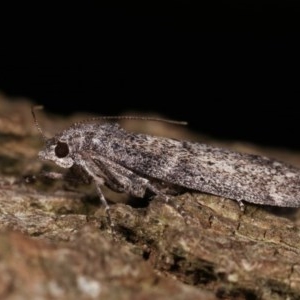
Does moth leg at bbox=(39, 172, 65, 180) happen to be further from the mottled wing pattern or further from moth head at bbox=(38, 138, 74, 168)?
the mottled wing pattern

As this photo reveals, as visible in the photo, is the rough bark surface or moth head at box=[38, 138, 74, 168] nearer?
the rough bark surface

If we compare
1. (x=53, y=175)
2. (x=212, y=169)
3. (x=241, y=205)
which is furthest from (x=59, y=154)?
(x=241, y=205)

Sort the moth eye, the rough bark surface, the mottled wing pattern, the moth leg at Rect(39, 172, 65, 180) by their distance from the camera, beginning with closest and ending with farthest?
1. the rough bark surface
2. the mottled wing pattern
3. the moth leg at Rect(39, 172, 65, 180)
4. the moth eye

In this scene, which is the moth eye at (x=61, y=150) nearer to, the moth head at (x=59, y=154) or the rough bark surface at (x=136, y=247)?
the moth head at (x=59, y=154)

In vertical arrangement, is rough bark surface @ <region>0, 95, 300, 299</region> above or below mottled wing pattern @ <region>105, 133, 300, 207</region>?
below

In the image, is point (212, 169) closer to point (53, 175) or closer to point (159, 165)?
point (159, 165)

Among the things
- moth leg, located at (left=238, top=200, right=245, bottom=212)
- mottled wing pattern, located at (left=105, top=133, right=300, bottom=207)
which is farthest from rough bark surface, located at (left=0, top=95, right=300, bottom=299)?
mottled wing pattern, located at (left=105, top=133, right=300, bottom=207)

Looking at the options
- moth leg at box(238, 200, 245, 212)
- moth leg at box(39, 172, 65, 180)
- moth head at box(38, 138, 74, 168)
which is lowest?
moth leg at box(39, 172, 65, 180)
